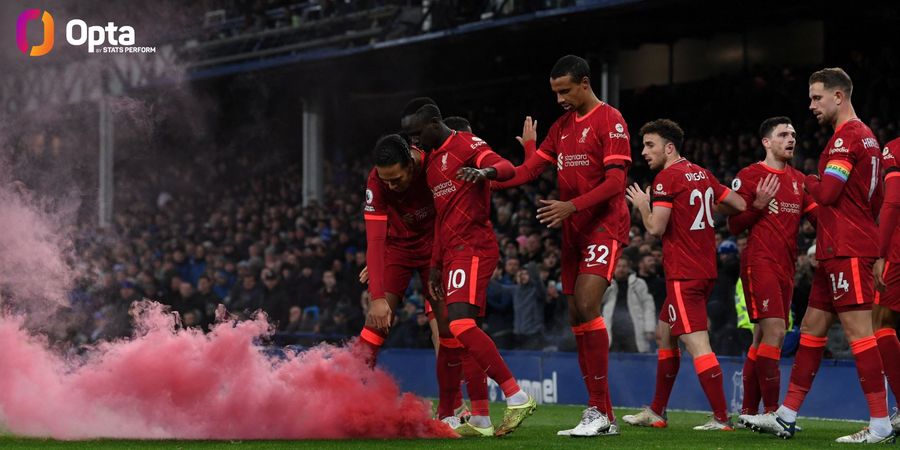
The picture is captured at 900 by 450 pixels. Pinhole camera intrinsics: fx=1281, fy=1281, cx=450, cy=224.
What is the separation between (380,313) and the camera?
350 inches

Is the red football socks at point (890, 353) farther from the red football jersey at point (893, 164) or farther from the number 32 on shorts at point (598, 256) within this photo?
the number 32 on shorts at point (598, 256)

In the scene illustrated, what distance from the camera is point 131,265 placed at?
24.0 meters

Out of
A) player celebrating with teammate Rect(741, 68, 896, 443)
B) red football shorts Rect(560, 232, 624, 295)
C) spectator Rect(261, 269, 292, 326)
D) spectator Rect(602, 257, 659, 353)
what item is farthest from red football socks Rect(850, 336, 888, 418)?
spectator Rect(261, 269, 292, 326)

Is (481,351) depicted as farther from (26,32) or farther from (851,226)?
(26,32)

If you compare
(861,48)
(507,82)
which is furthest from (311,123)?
(861,48)

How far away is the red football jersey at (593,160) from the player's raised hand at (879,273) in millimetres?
1710

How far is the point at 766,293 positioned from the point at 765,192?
30.2 inches

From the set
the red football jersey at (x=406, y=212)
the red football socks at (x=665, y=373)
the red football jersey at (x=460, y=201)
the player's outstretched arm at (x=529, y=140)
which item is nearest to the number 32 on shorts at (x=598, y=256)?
the red football jersey at (x=460, y=201)

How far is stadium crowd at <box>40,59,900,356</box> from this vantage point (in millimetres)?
15312

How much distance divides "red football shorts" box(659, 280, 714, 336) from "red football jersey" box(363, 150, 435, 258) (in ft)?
6.20

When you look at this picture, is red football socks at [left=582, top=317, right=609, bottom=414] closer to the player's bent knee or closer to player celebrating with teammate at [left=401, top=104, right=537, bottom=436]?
player celebrating with teammate at [left=401, top=104, right=537, bottom=436]

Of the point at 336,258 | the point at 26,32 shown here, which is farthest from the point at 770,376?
the point at 26,32

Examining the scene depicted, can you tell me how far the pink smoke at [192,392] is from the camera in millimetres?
8500

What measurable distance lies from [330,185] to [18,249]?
707 inches
